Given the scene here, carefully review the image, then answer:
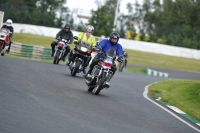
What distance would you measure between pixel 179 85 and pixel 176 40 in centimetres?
4425

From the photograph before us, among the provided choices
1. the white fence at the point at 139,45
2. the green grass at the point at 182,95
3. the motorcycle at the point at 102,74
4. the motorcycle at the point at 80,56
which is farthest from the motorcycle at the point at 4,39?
the white fence at the point at 139,45

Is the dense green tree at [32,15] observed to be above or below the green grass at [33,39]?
above

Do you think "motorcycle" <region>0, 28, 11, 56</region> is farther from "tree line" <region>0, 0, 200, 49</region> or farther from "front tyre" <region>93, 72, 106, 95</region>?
"tree line" <region>0, 0, 200, 49</region>

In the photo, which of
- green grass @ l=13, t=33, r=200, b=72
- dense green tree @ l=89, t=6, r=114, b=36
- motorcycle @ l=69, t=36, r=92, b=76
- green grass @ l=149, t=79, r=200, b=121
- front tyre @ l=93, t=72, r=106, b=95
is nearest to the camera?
green grass @ l=149, t=79, r=200, b=121

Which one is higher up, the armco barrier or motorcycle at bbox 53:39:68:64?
motorcycle at bbox 53:39:68:64

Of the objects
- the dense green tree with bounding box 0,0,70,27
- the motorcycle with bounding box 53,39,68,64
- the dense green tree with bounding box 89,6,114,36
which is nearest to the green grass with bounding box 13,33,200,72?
the dense green tree with bounding box 0,0,70,27

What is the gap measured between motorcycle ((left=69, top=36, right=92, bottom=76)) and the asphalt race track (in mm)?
3462

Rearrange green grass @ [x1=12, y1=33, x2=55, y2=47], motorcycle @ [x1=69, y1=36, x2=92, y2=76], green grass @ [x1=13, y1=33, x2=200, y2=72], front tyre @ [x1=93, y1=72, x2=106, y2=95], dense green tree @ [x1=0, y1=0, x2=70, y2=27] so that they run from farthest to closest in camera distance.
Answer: dense green tree @ [x1=0, y1=0, x2=70, y2=27]
green grass @ [x1=12, y1=33, x2=55, y2=47]
green grass @ [x1=13, y1=33, x2=200, y2=72]
motorcycle @ [x1=69, y1=36, x2=92, y2=76]
front tyre @ [x1=93, y1=72, x2=106, y2=95]

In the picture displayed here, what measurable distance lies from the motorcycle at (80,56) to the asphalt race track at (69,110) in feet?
11.4

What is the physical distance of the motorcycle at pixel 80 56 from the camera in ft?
71.7

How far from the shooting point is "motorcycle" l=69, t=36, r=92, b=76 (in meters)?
21.9

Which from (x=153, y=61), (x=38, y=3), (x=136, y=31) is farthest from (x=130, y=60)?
(x=38, y=3)

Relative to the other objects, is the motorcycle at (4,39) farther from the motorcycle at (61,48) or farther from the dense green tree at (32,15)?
the dense green tree at (32,15)

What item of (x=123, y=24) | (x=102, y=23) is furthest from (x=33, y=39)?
(x=123, y=24)
